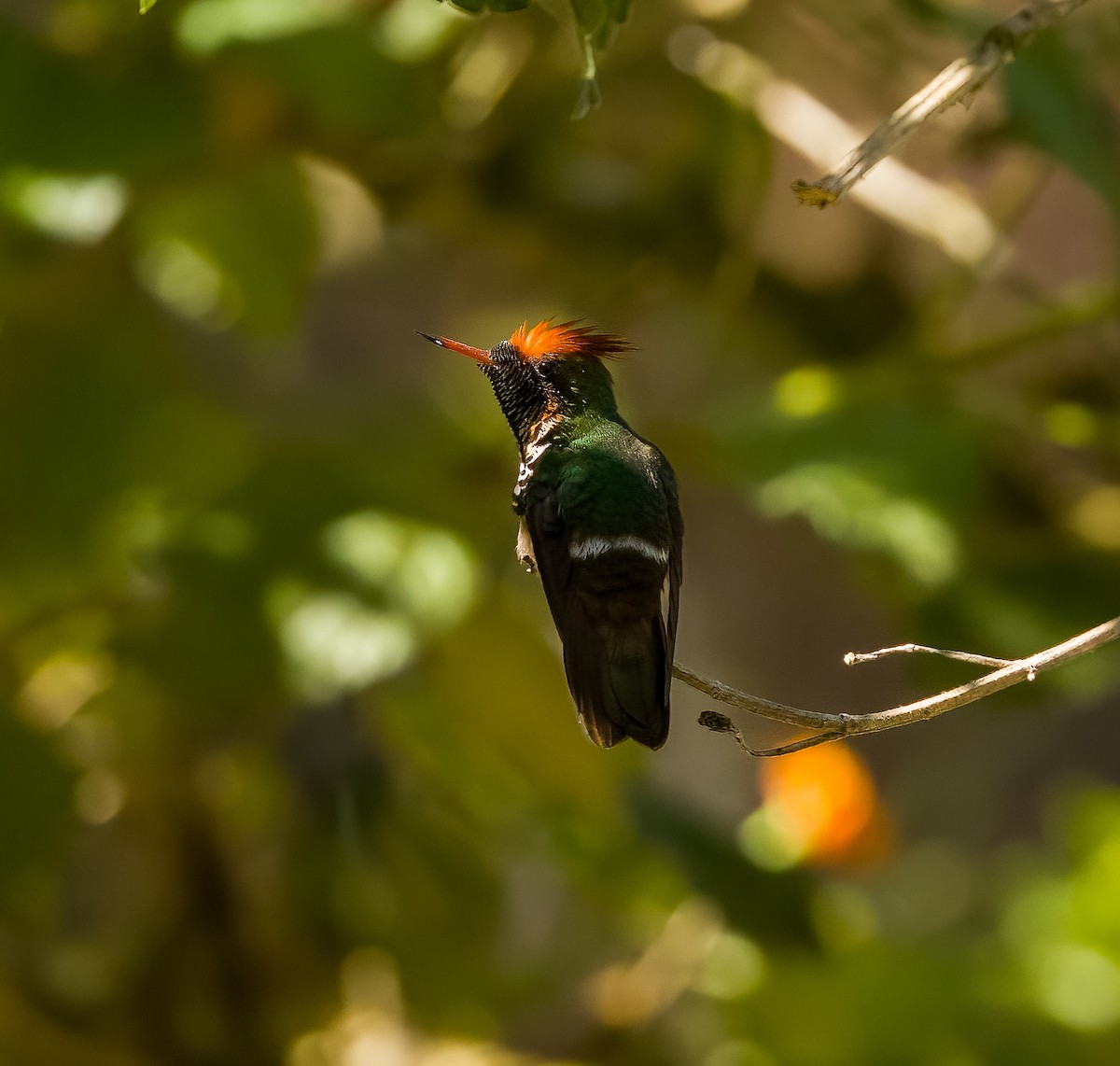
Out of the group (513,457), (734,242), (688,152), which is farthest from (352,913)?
(688,152)

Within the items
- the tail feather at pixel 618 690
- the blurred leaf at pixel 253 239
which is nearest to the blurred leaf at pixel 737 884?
the blurred leaf at pixel 253 239

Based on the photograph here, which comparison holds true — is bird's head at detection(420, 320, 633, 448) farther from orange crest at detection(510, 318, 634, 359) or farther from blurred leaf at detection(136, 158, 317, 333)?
blurred leaf at detection(136, 158, 317, 333)

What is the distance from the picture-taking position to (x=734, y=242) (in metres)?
1.60

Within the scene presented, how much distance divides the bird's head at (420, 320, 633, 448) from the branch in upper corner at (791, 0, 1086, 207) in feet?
0.64

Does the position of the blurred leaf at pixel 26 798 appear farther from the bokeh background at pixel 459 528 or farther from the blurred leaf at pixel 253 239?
the blurred leaf at pixel 253 239

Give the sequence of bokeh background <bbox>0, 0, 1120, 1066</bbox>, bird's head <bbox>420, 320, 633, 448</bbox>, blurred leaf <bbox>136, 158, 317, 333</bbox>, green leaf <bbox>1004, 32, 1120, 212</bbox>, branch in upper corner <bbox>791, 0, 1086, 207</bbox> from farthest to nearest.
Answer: blurred leaf <bbox>136, 158, 317, 333</bbox> → bokeh background <bbox>0, 0, 1120, 1066</bbox> → green leaf <bbox>1004, 32, 1120, 212</bbox> → bird's head <bbox>420, 320, 633, 448</bbox> → branch in upper corner <bbox>791, 0, 1086, 207</bbox>

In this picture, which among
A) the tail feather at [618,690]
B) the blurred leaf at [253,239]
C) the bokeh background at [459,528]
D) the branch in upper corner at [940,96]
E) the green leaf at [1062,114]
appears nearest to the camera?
the branch in upper corner at [940,96]

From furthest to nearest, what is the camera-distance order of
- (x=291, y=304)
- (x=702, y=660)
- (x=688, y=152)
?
1. (x=702, y=660)
2. (x=688, y=152)
3. (x=291, y=304)

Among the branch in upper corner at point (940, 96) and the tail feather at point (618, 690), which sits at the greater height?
the branch in upper corner at point (940, 96)

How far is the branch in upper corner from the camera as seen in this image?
45 centimetres

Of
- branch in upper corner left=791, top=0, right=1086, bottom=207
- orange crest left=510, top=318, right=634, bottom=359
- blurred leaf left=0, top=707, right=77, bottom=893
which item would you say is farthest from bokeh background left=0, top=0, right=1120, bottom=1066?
branch in upper corner left=791, top=0, right=1086, bottom=207

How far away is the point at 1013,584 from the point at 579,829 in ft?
1.62

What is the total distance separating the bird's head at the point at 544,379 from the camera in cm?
66

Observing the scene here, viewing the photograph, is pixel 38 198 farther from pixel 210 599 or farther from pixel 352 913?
pixel 352 913
